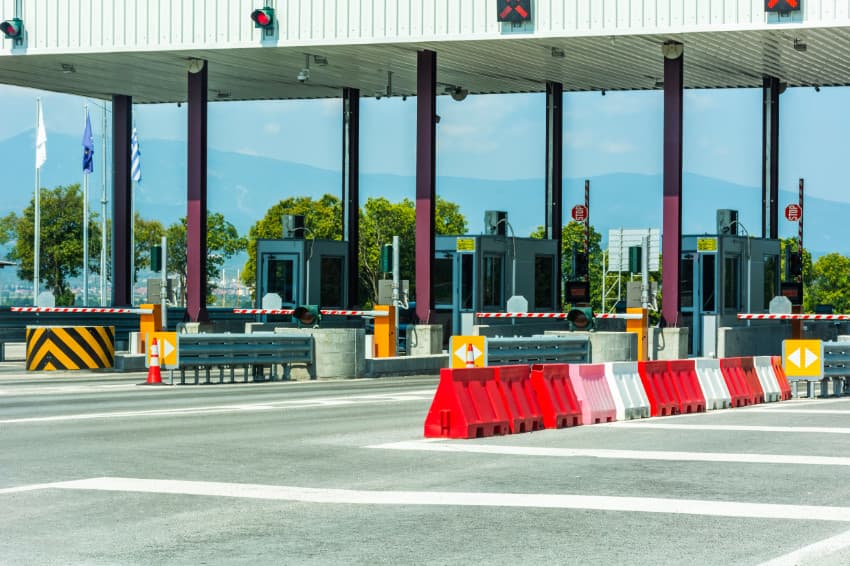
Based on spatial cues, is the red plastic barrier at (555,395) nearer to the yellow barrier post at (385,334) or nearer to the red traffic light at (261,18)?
the yellow barrier post at (385,334)

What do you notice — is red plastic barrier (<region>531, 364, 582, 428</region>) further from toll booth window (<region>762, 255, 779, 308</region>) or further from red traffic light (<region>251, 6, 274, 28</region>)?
toll booth window (<region>762, 255, 779, 308</region>)

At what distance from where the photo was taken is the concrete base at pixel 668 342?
118 ft

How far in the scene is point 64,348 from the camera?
31.4 m

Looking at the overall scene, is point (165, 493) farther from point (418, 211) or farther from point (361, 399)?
point (418, 211)

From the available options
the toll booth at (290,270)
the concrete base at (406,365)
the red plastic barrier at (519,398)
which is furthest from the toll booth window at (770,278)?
the red plastic barrier at (519,398)

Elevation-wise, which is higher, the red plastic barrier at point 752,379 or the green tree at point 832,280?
the green tree at point 832,280

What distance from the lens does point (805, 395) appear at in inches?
1062

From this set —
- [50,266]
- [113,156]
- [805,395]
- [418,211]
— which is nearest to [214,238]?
[50,266]

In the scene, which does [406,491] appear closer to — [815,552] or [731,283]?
[815,552]

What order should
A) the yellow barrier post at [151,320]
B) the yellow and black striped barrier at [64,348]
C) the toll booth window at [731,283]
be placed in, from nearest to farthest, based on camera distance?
1. the yellow and black striped barrier at [64,348]
2. the yellow barrier post at [151,320]
3. the toll booth window at [731,283]

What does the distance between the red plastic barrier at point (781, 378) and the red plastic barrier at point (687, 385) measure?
3699 mm

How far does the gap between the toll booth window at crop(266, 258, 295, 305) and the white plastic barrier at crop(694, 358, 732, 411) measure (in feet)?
65.3

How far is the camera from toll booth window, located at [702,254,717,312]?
1485 inches

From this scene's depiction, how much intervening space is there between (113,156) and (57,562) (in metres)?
36.7
